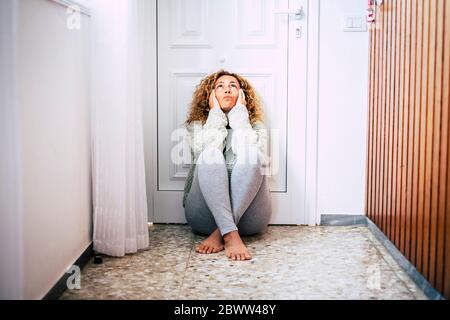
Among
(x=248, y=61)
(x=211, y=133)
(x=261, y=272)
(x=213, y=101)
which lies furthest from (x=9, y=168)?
(x=248, y=61)

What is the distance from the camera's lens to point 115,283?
2133 millimetres

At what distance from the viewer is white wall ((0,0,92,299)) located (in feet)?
5.38

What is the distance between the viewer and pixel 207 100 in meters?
2.90

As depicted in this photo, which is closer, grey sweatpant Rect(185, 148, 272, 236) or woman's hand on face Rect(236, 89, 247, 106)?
grey sweatpant Rect(185, 148, 272, 236)

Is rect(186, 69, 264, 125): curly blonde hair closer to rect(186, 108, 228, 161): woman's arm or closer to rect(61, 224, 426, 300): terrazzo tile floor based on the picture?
rect(186, 108, 228, 161): woman's arm

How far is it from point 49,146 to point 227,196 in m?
0.92

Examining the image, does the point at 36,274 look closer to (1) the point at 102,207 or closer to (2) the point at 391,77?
(1) the point at 102,207

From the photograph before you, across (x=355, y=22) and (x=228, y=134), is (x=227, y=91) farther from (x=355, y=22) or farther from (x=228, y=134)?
(x=355, y=22)

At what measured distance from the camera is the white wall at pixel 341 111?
2.95 m

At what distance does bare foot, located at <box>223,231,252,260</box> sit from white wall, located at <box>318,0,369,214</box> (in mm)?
715

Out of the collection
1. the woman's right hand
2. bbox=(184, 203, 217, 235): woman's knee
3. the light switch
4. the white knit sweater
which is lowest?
bbox=(184, 203, 217, 235): woman's knee

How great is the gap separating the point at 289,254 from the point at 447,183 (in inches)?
36.2

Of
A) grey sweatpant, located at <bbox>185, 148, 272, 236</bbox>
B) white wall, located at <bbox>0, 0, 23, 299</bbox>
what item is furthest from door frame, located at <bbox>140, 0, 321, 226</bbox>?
white wall, located at <bbox>0, 0, 23, 299</bbox>
